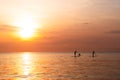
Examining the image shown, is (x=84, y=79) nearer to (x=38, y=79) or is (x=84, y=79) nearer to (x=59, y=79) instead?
(x=59, y=79)

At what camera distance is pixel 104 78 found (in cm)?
4428

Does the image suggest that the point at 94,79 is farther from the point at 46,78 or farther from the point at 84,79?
the point at 46,78

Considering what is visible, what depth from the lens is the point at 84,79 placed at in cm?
4341

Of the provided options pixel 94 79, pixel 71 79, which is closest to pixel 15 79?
pixel 71 79

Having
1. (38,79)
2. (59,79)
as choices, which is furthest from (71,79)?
(38,79)

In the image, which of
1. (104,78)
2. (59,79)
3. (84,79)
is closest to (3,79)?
(59,79)

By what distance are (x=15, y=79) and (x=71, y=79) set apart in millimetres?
8946

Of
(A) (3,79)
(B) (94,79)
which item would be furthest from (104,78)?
(A) (3,79)

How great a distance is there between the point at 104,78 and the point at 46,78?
942cm

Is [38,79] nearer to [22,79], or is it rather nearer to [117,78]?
[22,79]

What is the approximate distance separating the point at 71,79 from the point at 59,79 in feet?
6.25

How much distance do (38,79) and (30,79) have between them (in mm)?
1268

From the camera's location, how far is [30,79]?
43.6 metres

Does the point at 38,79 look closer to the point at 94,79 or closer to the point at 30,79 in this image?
the point at 30,79
